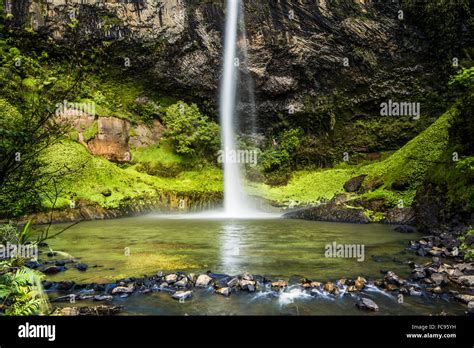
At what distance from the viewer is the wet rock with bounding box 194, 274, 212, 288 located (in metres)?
6.19

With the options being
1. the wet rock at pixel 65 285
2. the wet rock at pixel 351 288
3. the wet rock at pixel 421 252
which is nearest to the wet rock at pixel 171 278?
the wet rock at pixel 65 285

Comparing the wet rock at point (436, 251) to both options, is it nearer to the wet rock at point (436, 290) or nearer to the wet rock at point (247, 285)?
the wet rock at point (436, 290)

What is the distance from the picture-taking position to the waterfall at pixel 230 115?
25531 millimetres

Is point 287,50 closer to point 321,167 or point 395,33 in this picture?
point 395,33

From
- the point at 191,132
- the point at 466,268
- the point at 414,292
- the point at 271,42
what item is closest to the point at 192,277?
the point at 414,292

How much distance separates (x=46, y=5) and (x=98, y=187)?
1636cm

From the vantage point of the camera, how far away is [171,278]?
21.0ft

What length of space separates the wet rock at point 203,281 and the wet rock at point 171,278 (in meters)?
0.43

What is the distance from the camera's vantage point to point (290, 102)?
3173 cm

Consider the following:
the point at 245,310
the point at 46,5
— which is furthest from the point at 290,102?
the point at 245,310

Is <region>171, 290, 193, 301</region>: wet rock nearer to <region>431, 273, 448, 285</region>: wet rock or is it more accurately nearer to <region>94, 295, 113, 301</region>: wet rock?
<region>94, 295, 113, 301</region>: wet rock

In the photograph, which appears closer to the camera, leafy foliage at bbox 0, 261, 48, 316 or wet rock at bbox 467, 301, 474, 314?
leafy foliage at bbox 0, 261, 48, 316

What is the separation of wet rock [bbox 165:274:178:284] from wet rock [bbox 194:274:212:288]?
428 millimetres

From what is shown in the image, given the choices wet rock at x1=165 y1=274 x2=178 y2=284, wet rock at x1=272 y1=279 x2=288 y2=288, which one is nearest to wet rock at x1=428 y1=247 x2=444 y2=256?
wet rock at x1=272 y1=279 x2=288 y2=288
